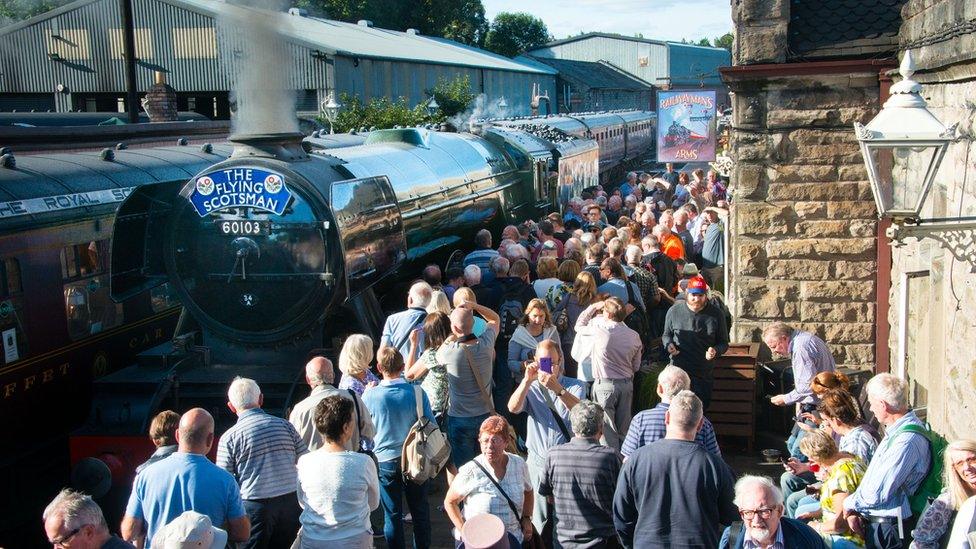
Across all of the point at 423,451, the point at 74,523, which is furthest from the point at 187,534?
the point at 423,451

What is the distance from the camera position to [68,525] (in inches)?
155

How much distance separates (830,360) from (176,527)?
496cm

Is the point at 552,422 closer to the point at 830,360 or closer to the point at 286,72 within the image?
the point at 830,360

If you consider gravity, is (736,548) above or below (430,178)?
below

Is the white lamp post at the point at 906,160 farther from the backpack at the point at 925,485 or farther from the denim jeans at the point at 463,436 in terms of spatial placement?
the denim jeans at the point at 463,436

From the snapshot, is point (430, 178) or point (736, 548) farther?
point (430, 178)

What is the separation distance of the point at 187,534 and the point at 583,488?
200cm

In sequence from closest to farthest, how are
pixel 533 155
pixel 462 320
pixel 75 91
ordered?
1. pixel 462 320
2. pixel 533 155
3. pixel 75 91

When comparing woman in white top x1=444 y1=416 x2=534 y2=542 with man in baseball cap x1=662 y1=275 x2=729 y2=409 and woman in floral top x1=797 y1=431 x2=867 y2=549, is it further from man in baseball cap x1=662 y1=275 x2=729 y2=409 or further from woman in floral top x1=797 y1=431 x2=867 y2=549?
man in baseball cap x1=662 y1=275 x2=729 y2=409

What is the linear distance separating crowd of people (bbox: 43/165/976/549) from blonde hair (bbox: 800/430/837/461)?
0.03ft

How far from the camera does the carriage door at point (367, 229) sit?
27.0 feet

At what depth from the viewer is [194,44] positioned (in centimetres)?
3066

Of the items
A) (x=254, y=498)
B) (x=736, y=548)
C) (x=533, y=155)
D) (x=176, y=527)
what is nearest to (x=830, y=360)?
(x=736, y=548)

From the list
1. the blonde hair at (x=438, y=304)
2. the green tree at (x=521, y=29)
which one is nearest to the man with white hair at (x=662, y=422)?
the blonde hair at (x=438, y=304)
